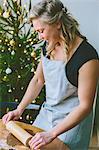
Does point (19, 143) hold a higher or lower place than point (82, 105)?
lower

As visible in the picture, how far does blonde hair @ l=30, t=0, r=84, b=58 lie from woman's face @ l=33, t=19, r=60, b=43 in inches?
0.5

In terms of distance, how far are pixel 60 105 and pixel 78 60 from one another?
0.15m

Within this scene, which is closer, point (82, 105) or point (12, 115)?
point (82, 105)

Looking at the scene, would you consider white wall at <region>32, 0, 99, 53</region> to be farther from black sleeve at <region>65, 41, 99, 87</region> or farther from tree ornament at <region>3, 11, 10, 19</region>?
tree ornament at <region>3, 11, 10, 19</region>

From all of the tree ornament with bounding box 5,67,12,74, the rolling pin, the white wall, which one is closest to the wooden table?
the rolling pin

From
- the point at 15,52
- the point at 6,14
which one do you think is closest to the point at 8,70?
the point at 15,52

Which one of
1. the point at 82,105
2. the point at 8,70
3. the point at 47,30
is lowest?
the point at 82,105

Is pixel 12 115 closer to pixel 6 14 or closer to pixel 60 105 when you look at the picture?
pixel 60 105

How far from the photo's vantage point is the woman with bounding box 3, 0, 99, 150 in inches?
29.3

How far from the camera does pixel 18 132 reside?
0.78 metres

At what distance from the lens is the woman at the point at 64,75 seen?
74 centimetres

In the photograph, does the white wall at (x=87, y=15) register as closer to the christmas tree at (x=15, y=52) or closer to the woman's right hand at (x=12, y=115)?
the christmas tree at (x=15, y=52)

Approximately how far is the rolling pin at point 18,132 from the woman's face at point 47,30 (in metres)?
0.27

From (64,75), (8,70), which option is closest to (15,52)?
(8,70)
